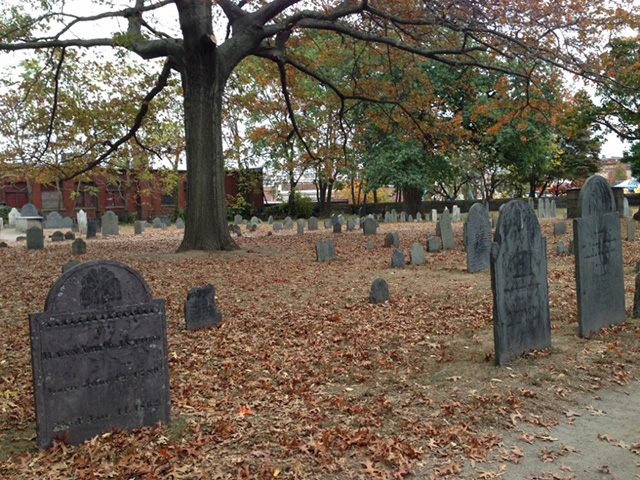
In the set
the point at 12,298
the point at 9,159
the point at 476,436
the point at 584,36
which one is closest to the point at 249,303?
the point at 12,298

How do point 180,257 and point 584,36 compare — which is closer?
point 584,36

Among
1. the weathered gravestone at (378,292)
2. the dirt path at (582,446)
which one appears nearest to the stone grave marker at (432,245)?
the weathered gravestone at (378,292)

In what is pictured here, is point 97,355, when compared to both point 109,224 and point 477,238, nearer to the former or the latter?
point 477,238

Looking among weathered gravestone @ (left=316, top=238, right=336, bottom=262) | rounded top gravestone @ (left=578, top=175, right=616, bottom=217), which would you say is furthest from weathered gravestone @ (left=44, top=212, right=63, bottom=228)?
rounded top gravestone @ (left=578, top=175, right=616, bottom=217)

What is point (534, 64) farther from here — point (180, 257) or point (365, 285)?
point (180, 257)

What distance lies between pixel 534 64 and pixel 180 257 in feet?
31.1

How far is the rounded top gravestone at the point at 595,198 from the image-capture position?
20.1ft

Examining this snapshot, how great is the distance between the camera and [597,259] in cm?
621

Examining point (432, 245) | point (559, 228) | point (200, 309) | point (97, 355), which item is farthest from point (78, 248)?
point (559, 228)

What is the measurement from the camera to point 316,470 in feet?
11.6

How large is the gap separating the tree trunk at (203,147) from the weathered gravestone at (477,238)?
259 inches

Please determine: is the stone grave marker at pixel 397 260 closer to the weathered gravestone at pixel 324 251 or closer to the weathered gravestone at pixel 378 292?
the weathered gravestone at pixel 324 251

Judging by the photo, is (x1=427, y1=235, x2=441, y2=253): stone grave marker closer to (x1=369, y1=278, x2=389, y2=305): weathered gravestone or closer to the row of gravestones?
(x1=369, y1=278, x2=389, y2=305): weathered gravestone

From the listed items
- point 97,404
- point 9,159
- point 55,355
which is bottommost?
point 97,404
